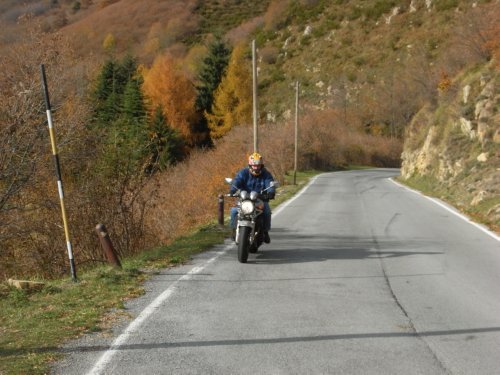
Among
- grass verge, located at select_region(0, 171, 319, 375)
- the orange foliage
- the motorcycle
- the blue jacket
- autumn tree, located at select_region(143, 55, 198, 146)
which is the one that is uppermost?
autumn tree, located at select_region(143, 55, 198, 146)

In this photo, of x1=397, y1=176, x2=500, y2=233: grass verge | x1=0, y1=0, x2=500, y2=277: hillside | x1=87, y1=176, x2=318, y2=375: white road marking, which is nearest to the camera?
x1=87, y1=176, x2=318, y2=375: white road marking

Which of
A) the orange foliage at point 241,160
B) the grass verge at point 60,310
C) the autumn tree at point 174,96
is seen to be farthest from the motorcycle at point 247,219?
the autumn tree at point 174,96

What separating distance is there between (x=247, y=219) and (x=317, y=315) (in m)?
3.31

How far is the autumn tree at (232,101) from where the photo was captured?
48359mm

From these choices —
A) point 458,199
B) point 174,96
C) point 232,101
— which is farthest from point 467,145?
point 174,96

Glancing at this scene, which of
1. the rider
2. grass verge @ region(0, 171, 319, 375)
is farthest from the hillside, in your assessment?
the rider

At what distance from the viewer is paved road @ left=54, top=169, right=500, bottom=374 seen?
4887 millimetres

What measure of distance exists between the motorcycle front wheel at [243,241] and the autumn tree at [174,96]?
39.6 metres

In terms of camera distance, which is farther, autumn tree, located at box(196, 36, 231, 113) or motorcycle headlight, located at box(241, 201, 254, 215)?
autumn tree, located at box(196, 36, 231, 113)

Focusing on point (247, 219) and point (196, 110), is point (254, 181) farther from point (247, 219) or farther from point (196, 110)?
point (196, 110)

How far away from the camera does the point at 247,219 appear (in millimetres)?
9391

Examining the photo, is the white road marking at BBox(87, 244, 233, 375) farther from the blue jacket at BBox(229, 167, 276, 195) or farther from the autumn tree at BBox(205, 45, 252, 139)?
the autumn tree at BBox(205, 45, 252, 139)

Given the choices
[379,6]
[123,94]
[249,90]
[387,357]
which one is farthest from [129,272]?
[379,6]

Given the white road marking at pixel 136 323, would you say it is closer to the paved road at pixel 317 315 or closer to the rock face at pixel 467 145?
the paved road at pixel 317 315
